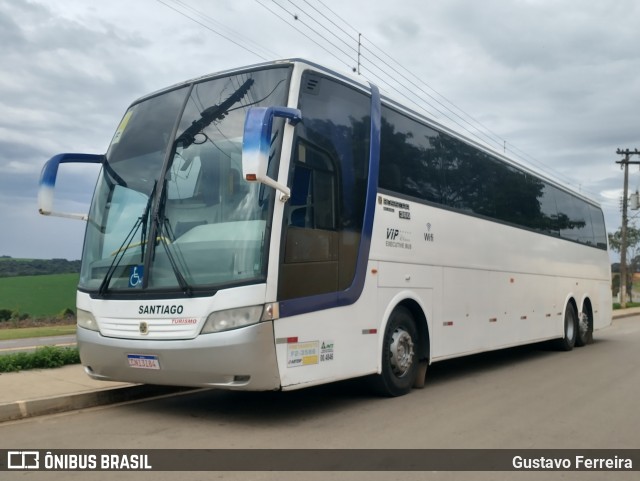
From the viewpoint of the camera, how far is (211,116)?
7035mm

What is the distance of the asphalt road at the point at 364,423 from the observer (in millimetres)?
5871

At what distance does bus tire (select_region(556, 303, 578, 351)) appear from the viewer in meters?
15.3

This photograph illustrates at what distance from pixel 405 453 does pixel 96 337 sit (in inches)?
139

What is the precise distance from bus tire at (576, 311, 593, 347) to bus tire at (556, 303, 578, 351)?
0.82 feet

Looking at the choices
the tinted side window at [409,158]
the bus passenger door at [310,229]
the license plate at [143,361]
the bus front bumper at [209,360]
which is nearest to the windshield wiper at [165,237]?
the bus front bumper at [209,360]

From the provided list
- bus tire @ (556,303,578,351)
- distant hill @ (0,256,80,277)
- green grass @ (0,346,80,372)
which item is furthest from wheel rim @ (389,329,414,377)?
distant hill @ (0,256,80,277)

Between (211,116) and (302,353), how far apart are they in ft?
8.91

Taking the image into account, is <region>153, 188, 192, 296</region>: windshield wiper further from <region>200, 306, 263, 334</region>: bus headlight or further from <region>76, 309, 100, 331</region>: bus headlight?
<region>76, 309, 100, 331</region>: bus headlight

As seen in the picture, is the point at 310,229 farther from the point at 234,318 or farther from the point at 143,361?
the point at 143,361

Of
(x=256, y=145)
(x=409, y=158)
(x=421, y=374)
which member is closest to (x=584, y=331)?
(x=421, y=374)

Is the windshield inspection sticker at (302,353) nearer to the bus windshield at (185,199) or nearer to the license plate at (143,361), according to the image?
the bus windshield at (185,199)

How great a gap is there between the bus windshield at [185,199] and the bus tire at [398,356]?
257 centimetres

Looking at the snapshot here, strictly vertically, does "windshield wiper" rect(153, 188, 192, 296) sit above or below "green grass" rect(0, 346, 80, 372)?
above

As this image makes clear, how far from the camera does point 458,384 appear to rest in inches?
387
